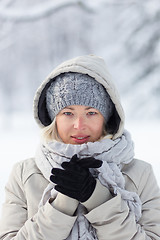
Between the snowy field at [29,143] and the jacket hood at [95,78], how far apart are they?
1039 mm

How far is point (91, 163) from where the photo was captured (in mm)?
1091

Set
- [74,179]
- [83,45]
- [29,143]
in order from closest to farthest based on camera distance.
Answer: [74,179] → [29,143] → [83,45]

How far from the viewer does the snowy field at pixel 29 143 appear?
3.20 metres

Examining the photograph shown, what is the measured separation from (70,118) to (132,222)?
13.9 inches

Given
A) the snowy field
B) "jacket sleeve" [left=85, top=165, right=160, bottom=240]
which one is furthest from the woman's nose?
the snowy field

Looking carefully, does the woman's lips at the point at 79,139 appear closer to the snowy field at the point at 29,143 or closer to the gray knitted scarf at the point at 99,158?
the gray knitted scarf at the point at 99,158

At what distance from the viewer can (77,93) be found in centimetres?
118

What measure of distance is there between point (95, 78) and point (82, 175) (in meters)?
0.31

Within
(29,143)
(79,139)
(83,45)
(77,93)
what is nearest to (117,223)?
(79,139)

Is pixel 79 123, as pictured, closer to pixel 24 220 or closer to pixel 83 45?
pixel 24 220

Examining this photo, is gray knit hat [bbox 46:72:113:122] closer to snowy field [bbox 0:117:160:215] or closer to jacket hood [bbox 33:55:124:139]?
jacket hood [bbox 33:55:124:139]

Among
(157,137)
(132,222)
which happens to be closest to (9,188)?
(132,222)

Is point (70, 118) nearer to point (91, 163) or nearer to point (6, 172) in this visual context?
point (91, 163)

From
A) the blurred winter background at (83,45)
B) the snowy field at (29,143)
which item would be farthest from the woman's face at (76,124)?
the blurred winter background at (83,45)
